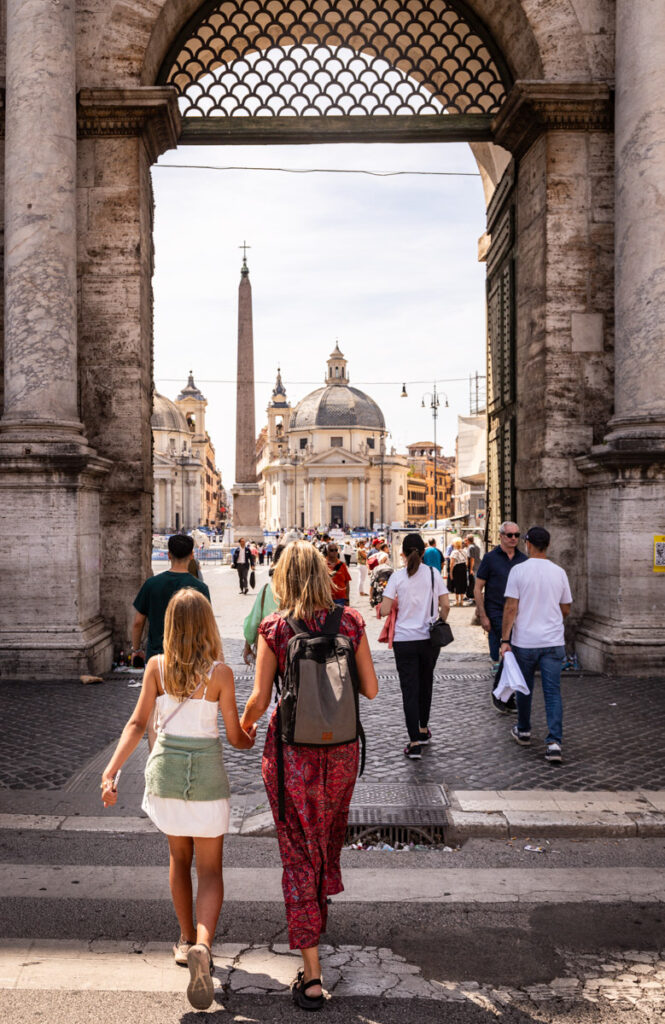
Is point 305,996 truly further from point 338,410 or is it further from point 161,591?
point 338,410

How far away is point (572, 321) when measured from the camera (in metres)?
10.4

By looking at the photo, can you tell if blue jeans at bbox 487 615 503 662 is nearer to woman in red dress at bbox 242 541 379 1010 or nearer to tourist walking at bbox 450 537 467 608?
woman in red dress at bbox 242 541 379 1010

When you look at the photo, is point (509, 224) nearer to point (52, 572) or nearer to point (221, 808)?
point (52, 572)

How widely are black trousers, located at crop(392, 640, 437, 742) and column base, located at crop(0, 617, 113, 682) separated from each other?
3.72 metres

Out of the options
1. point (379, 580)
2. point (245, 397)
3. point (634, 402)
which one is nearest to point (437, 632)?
point (634, 402)

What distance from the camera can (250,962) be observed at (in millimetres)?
3568

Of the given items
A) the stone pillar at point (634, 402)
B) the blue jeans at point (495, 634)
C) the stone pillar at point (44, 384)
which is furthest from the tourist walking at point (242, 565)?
the blue jeans at point (495, 634)

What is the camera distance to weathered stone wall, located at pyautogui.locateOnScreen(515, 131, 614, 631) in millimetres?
10328

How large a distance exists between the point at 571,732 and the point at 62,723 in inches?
151

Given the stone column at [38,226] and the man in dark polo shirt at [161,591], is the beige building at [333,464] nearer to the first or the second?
the stone column at [38,226]

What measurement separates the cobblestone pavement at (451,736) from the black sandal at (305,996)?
2.48m

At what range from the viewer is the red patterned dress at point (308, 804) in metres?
3.35

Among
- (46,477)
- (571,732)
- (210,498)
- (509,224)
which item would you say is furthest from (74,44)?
(210,498)

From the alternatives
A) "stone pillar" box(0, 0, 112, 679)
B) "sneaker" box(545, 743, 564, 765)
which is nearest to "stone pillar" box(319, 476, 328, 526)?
"stone pillar" box(0, 0, 112, 679)
